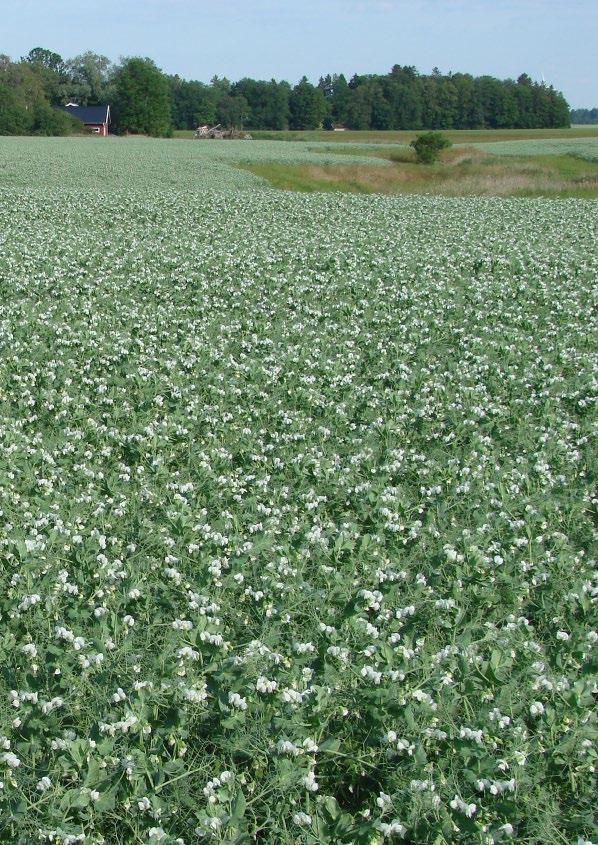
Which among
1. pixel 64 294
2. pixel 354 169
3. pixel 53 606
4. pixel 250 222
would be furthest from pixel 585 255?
pixel 354 169

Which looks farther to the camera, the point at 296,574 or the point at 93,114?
the point at 93,114

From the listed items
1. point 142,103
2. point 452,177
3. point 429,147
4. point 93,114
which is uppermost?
point 142,103

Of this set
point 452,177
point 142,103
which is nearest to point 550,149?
point 452,177

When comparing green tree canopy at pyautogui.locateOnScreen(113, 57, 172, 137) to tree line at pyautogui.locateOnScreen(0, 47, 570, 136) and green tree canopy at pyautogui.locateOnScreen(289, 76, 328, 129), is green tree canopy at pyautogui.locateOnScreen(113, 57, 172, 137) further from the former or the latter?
green tree canopy at pyautogui.locateOnScreen(289, 76, 328, 129)

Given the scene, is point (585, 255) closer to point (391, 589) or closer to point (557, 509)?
point (557, 509)

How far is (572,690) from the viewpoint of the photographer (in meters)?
4.88

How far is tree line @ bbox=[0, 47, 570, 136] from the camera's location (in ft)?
396

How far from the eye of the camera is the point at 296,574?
6469mm

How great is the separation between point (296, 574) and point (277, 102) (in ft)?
459

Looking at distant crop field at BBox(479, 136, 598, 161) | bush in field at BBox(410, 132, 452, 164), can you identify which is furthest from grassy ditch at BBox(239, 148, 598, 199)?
distant crop field at BBox(479, 136, 598, 161)

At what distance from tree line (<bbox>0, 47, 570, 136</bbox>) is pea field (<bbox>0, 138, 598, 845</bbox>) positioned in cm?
10521

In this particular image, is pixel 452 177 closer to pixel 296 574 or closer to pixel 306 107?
pixel 296 574

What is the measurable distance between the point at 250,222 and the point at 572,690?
2649cm

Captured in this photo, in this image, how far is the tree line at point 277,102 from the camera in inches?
4754
